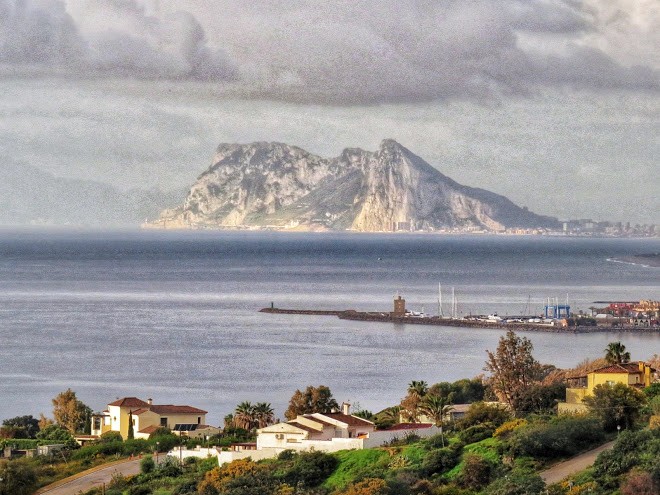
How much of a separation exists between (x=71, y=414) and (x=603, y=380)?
20.2 m

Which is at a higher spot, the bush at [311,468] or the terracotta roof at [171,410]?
the terracotta roof at [171,410]

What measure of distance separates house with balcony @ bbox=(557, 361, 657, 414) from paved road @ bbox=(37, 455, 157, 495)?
461 inches

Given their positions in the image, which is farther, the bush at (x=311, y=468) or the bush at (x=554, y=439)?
the bush at (x=311, y=468)

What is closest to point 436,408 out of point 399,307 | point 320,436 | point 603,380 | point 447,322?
point 320,436

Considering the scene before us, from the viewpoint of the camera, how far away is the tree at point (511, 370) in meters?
42.5

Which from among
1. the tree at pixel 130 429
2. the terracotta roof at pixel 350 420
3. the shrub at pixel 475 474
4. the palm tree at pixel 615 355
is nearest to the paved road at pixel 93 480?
the terracotta roof at pixel 350 420

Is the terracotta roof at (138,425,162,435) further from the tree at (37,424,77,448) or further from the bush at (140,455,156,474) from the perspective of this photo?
the bush at (140,455,156,474)

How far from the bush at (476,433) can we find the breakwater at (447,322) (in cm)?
7463

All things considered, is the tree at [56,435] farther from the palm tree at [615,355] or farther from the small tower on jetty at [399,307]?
the small tower on jetty at [399,307]

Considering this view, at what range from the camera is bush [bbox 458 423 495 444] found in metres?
35.4

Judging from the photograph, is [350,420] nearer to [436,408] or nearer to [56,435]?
[436,408]

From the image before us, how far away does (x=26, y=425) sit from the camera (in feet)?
169

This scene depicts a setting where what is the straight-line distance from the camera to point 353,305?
136750 millimetres

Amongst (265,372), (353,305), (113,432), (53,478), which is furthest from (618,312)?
(53,478)
